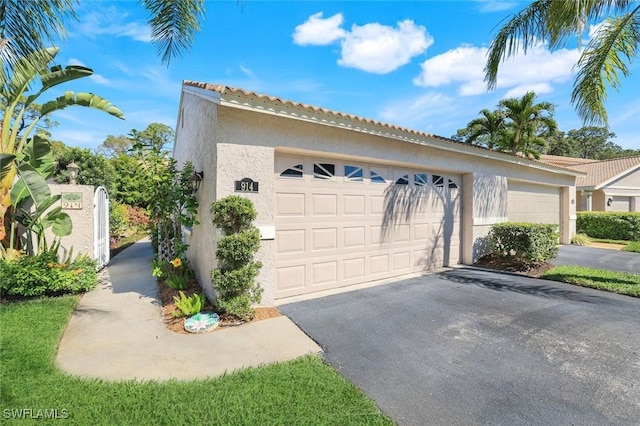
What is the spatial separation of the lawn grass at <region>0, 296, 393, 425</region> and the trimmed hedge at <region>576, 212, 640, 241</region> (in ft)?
65.6

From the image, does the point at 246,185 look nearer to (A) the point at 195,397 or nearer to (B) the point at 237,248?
(B) the point at 237,248

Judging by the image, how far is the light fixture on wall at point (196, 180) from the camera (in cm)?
603

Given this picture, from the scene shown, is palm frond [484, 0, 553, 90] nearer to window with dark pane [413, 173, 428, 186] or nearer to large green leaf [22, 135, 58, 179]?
window with dark pane [413, 173, 428, 186]

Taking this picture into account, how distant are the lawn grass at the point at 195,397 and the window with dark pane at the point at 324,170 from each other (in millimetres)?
3734

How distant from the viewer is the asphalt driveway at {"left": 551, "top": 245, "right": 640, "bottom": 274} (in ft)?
29.8

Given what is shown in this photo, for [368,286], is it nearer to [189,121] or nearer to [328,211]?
[328,211]

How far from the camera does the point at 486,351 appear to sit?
12.9ft

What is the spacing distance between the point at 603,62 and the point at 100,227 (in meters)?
14.1

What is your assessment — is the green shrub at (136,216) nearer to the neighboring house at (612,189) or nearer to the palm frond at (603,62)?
the palm frond at (603,62)

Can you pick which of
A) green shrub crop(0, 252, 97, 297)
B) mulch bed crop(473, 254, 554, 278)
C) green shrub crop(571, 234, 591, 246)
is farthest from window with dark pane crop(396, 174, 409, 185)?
green shrub crop(571, 234, 591, 246)

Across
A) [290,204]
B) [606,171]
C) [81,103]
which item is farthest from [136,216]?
[606,171]

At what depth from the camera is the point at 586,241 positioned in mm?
14000

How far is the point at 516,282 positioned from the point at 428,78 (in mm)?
7074

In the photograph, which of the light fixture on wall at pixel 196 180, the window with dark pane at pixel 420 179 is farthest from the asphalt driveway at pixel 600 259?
the light fixture on wall at pixel 196 180
